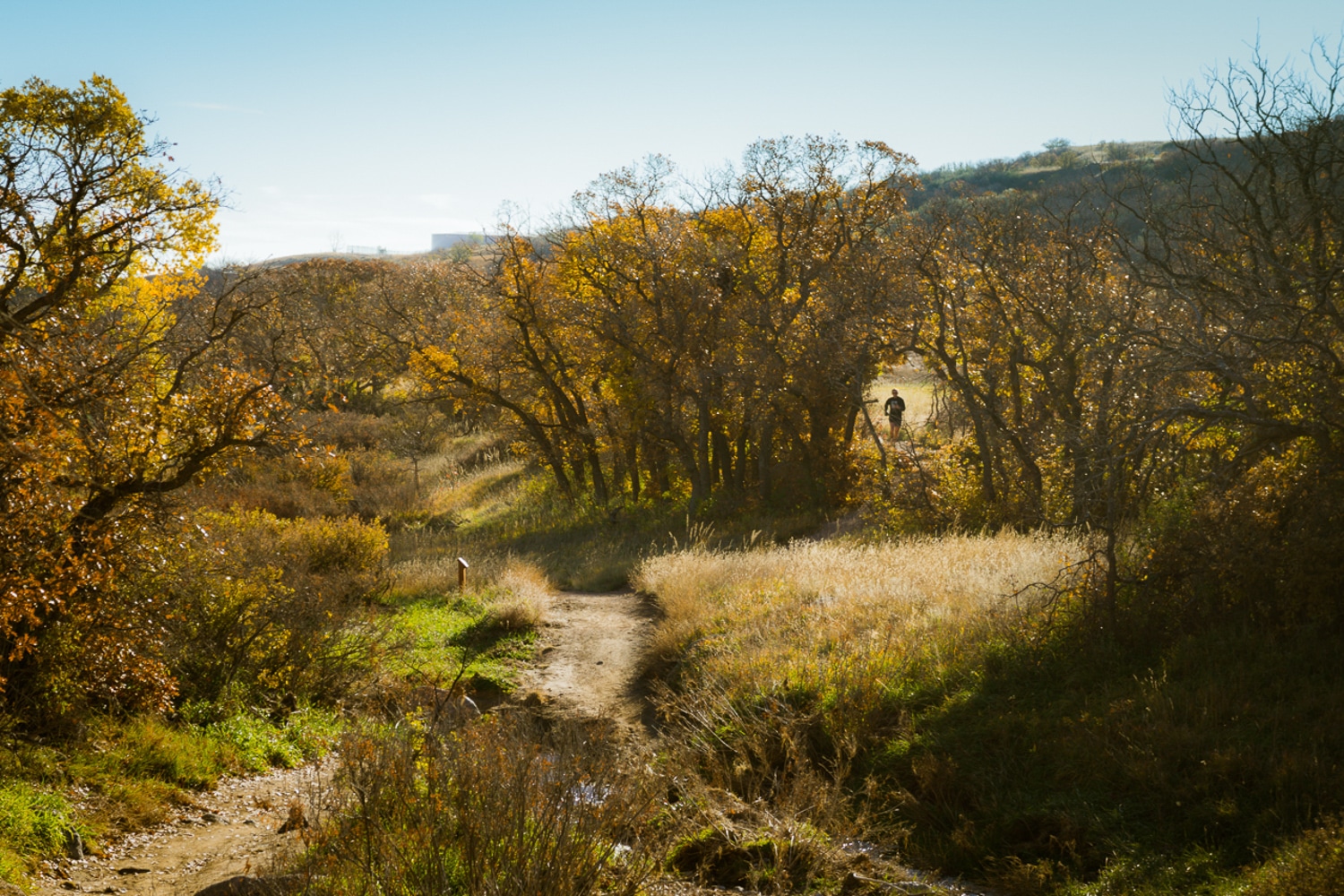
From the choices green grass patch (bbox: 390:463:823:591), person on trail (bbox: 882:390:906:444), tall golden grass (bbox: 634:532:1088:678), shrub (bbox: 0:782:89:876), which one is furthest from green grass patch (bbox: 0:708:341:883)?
person on trail (bbox: 882:390:906:444)

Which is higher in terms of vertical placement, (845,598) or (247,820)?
(845,598)

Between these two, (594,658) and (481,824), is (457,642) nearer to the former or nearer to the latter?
(594,658)

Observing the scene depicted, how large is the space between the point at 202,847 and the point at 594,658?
6396 mm

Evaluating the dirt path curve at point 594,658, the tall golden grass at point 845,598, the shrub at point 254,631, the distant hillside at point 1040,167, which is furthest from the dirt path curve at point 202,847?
the distant hillside at point 1040,167

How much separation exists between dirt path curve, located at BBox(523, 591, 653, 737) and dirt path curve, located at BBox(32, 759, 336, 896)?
348 centimetres

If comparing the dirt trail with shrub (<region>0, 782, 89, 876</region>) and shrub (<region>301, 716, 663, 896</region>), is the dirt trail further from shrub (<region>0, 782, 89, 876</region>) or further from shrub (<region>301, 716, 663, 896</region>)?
shrub (<region>301, 716, 663, 896</region>)

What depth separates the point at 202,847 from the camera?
6.73 m

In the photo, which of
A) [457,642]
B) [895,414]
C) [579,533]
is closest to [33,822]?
[457,642]

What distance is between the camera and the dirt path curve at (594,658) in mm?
10906

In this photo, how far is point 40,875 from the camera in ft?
18.8

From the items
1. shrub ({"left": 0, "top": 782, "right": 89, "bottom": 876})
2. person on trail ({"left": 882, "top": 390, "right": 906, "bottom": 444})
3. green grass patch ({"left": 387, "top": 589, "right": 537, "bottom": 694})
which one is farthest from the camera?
person on trail ({"left": 882, "top": 390, "right": 906, "bottom": 444})

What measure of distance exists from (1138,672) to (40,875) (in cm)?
821

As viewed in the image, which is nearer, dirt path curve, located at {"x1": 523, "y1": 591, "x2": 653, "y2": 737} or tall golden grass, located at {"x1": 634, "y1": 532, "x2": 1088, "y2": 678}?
tall golden grass, located at {"x1": 634, "y1": 532, "x2": 1088, "y2": 678}

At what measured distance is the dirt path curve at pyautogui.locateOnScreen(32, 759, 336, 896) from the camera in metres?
5.86
